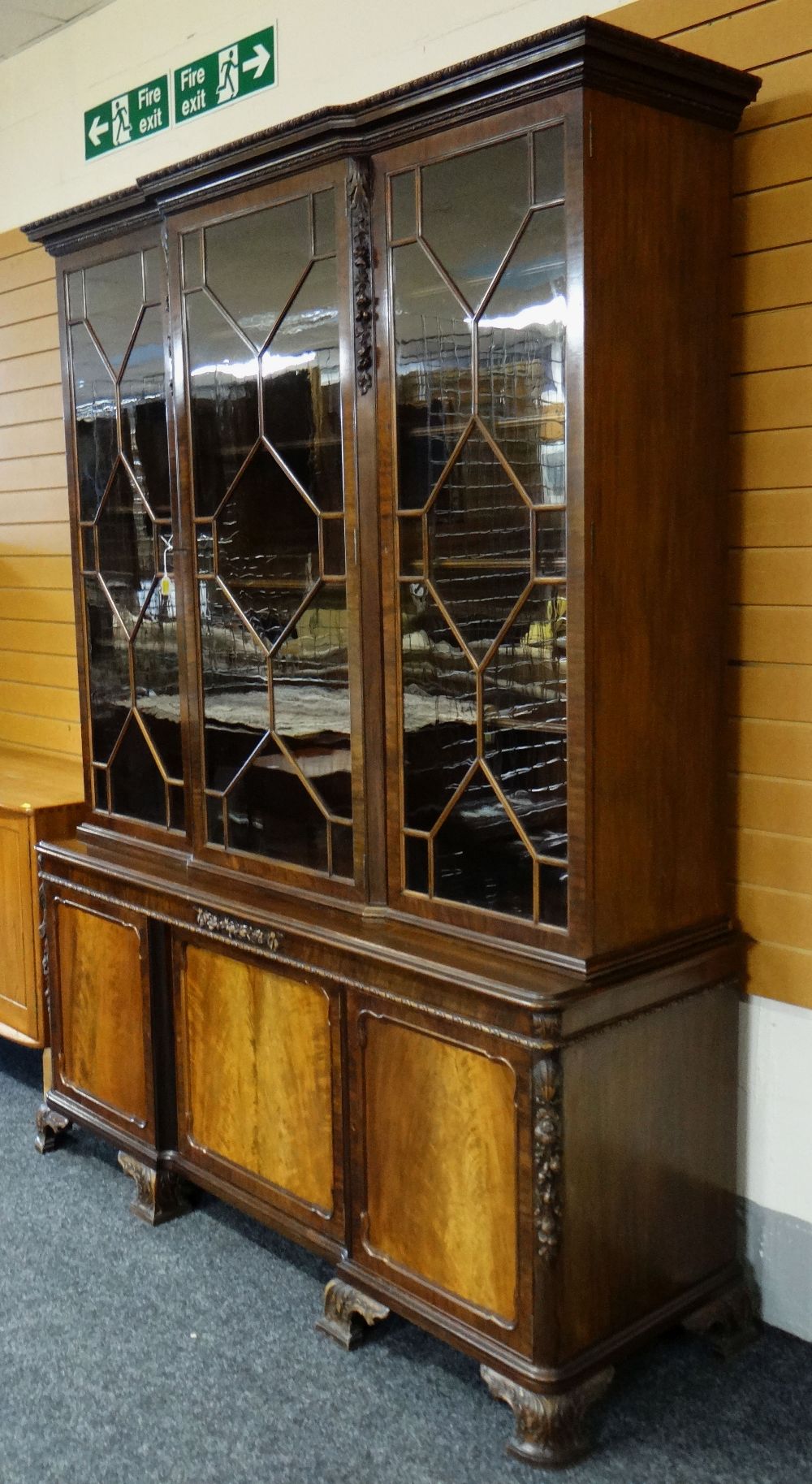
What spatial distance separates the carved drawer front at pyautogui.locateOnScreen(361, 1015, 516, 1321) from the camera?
228 centimetres

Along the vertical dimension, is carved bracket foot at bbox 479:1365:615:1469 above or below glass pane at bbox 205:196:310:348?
below

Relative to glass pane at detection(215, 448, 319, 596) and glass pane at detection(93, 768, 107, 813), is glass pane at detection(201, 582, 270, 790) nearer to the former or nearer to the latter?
glass pane at detection(215, 448, 319, 596)

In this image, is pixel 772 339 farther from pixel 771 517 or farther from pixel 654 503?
pixel 654 503

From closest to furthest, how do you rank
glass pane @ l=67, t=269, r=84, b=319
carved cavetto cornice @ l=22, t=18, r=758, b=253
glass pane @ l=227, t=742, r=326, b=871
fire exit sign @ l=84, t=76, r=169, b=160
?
carved cavetto cornice @ l=22, t=18, r=758, b=253 → glass pane @ l=227, t=742, r=326, b=871 → glass pane @ l=67, t=269, r=84, b=319 → fire exit sign @ l=84, t=76, r=169, b=160

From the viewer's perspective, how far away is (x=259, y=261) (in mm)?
2629

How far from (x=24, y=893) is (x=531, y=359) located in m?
2.26

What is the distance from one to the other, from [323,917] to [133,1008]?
2.56 ft

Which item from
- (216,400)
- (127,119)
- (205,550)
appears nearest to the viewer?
(216,400)

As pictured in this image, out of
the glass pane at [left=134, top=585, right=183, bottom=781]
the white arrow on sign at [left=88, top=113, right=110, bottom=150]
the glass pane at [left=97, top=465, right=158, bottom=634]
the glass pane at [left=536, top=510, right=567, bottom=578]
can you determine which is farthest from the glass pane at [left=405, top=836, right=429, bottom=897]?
the white arrow on sign at [left=88, top=113, right=110, bottom=150]

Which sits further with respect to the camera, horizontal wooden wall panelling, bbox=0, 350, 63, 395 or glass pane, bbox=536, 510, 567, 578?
horizontal wooden wall panelling, bbox=0, 350, 63, 395

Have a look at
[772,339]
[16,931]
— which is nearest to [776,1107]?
[772,339]

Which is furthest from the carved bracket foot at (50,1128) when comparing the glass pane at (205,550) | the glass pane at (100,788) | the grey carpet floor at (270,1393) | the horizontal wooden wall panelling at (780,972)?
the horizontal wooden wall panelling at (780,972)

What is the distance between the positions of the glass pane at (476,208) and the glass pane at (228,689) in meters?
0.92

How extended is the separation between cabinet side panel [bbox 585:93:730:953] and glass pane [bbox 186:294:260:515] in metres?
0.88
